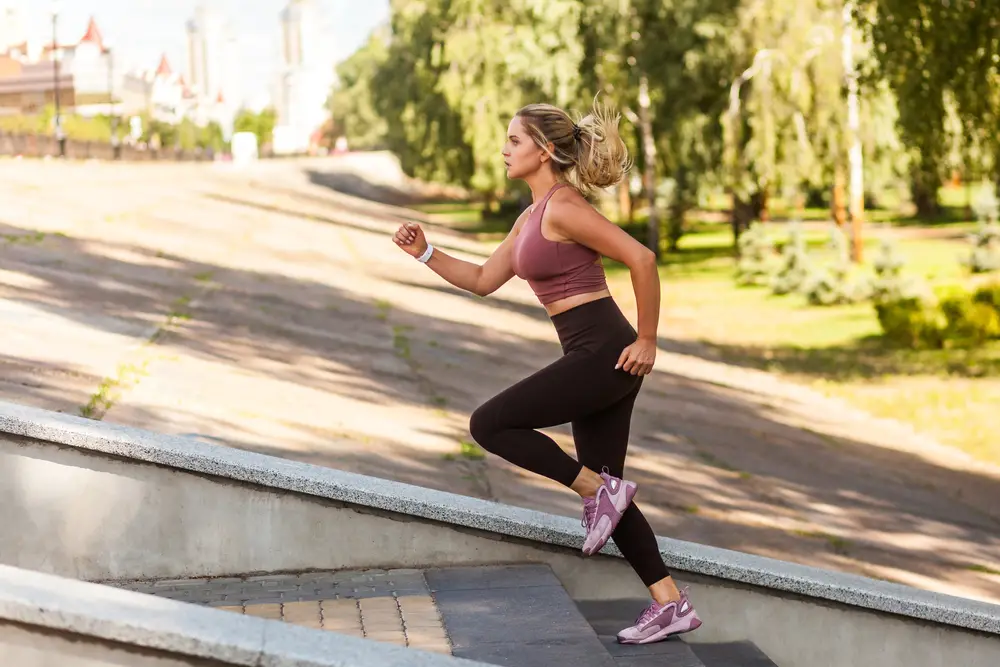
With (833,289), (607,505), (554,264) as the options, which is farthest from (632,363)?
(833,289)

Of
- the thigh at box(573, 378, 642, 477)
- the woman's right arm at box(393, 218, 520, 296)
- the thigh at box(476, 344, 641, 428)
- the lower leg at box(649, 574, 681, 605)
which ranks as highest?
the woman's right arm at box(393, 218, 520, 296)

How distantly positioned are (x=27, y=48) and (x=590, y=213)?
129 m

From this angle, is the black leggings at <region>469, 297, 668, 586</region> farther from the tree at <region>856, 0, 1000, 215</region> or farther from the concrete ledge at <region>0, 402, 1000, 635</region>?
the tree at <region>856, 0, 1000, 215</region>

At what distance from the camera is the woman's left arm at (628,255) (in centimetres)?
385

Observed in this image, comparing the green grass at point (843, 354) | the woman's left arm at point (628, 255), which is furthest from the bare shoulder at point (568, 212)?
the green grass at point (843, 354)

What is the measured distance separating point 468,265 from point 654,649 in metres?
1.42

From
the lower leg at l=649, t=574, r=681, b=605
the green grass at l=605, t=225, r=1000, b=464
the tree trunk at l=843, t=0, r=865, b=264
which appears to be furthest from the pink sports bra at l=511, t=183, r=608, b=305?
the tree trunk at l=843, t=0, r=865, b=264

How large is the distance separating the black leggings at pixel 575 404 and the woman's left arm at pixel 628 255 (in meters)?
0.06

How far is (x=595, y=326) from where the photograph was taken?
396cm

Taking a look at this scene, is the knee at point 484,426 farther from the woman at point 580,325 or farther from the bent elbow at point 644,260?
the bent elbow at point 644,260

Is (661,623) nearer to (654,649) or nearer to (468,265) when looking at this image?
(654,649)

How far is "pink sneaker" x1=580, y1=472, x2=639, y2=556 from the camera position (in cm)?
405

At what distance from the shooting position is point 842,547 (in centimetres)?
705

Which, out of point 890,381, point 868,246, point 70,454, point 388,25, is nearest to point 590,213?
point 70,454
